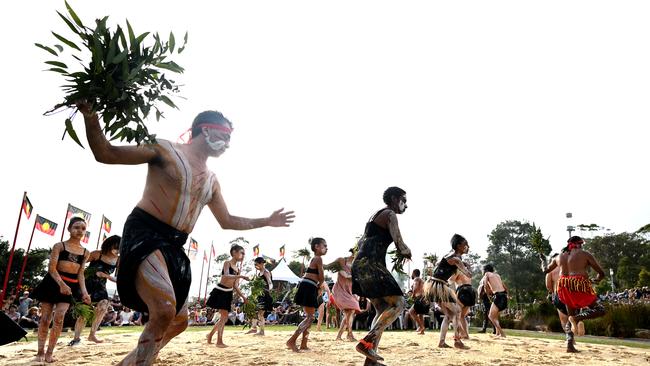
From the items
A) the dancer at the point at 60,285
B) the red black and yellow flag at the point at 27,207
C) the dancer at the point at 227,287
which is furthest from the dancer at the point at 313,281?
the red black and yellow flag at the point at 27,207

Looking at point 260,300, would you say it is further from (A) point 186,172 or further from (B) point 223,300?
(A) point 186,172

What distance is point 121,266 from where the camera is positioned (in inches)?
109

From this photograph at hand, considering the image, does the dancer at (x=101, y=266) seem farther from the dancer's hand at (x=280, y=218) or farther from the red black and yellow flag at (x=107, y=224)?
the red black and yellow flag at (x=107, y=224)

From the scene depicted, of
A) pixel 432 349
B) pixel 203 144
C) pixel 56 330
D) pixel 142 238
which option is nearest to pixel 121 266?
pixel 142 238

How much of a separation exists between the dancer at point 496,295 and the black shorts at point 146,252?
37.5 ft

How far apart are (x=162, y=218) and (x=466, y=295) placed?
999 centimetres

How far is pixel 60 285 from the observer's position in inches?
243

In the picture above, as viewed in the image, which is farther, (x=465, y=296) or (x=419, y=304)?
(x=419, y=304)

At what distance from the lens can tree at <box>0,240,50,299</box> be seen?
30686mm

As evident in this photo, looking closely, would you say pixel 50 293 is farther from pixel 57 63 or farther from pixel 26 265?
pixel 26 265

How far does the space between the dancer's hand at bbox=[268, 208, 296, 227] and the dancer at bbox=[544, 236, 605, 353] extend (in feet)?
22.8

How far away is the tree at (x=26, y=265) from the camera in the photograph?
101ft

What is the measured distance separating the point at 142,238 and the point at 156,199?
0.98ft

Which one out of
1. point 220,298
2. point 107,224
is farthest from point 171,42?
point 107,224
